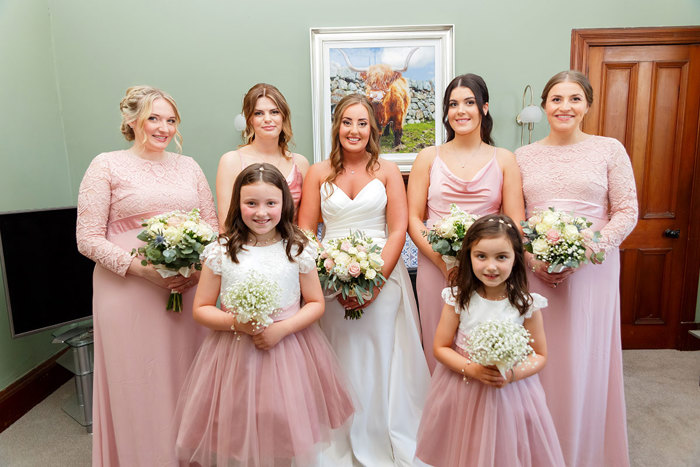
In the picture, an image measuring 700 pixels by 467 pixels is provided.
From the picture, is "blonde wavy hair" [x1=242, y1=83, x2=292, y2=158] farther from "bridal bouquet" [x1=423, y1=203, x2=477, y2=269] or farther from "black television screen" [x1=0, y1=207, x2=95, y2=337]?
"black television screen" [x1=0, y1=207, x2=95, y2=337]

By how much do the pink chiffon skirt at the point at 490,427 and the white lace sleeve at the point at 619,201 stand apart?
101 centimetres

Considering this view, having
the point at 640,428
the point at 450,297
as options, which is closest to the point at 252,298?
the point at 450,297

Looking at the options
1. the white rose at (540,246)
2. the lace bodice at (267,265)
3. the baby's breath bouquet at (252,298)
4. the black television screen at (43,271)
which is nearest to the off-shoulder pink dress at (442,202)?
the white rose at (540,246)

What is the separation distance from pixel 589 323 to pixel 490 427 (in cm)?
108

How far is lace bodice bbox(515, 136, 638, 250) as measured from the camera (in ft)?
8.64

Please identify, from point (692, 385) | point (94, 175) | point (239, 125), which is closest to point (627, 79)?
point (692, 385)

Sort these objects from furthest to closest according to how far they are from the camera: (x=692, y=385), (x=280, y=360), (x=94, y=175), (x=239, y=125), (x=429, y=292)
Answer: (x=239, y=125), (x=692, y=385), (x=429, y=292), (x=94, y=175), (x=280, y=360)

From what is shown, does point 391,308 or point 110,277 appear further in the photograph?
point 391,308

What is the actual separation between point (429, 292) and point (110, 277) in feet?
6.14

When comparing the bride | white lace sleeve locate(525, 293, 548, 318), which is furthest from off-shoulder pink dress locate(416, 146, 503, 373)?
white lace sleeve locate(525, 293, 548, 318)

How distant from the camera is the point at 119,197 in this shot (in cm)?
255

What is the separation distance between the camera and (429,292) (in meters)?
2.85

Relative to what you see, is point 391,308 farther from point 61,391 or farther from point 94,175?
point 61,391

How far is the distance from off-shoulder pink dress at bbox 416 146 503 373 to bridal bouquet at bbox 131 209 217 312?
132cm
